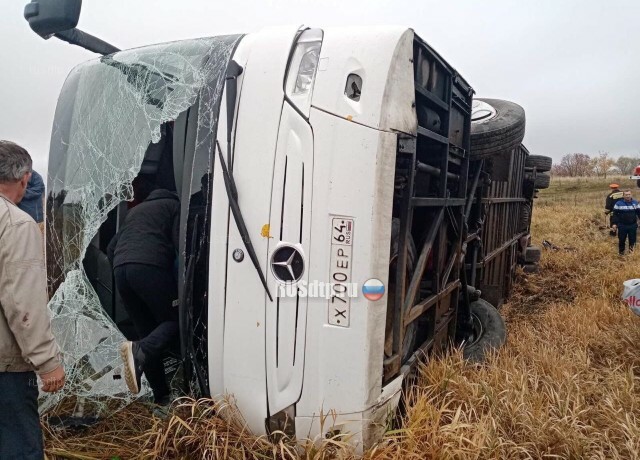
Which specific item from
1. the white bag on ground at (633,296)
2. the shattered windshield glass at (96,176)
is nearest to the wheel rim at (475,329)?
the white bag on ground at (633,296)

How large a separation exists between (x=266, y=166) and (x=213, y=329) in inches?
29.4

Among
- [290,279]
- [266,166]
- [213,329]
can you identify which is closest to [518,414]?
[290,279]

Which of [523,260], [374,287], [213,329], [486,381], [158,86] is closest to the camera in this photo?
[374,287]

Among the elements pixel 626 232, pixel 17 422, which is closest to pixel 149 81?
pixel 17 422

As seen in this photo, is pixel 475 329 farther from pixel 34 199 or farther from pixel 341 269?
pixel 34 199

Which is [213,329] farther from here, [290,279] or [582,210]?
[582,210]

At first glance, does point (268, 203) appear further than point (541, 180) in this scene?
No

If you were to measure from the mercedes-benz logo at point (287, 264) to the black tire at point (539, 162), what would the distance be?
6573 mm

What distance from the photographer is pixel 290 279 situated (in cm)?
191

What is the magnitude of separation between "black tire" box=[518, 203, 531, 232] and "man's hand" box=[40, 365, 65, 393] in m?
6.97

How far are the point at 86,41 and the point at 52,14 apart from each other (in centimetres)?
61

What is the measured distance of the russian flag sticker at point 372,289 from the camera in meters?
1.85

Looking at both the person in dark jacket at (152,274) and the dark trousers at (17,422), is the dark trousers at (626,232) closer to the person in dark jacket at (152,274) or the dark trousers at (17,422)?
the person in dark jacket at (152,274)

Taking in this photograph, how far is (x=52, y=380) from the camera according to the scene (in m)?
1.87
